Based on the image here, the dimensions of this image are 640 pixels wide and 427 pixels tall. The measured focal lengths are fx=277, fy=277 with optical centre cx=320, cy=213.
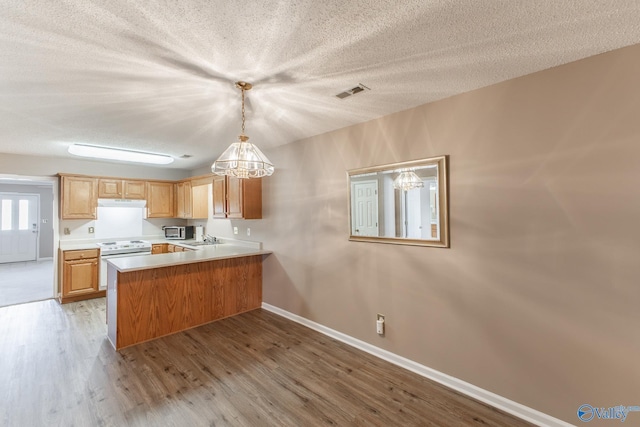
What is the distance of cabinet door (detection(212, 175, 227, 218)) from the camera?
4.47m

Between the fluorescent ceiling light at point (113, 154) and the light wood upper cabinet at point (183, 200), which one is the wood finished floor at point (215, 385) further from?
the light wood upper cabinet at point (183, 200)

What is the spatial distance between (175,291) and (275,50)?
307cm

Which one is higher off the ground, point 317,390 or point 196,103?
point 196,103

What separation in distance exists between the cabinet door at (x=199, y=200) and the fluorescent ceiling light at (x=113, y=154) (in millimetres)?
823

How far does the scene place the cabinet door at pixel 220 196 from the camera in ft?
14.7

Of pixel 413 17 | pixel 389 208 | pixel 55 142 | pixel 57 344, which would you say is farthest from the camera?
A: pixel 55 142

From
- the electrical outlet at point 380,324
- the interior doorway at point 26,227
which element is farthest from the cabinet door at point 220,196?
the interior doorway at point 26,227

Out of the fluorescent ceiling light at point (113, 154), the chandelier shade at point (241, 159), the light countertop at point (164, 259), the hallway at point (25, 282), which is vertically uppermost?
the fluorescent ceiling light at point (113, 154)

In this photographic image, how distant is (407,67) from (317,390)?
8.48 feet

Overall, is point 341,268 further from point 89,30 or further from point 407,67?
point 89,30

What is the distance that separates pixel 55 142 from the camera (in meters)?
3.67

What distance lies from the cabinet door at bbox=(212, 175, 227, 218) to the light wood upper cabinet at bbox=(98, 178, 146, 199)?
1.90 metres

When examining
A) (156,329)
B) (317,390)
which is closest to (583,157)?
(317,390)
